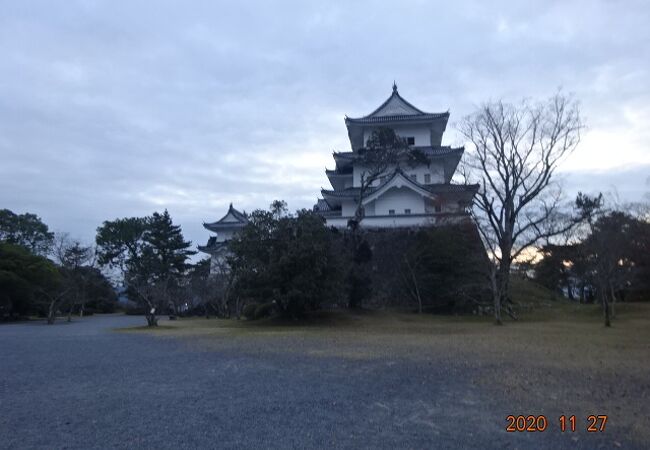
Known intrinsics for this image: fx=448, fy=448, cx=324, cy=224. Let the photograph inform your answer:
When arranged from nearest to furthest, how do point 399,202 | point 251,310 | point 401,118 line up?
point 251,310
point 399,202
point 401,118

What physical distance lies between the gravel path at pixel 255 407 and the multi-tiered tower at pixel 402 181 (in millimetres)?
16483

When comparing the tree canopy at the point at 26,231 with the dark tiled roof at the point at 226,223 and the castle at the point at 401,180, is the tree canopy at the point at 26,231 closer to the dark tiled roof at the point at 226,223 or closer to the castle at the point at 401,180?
the dark tiled roof at the point at 226,223

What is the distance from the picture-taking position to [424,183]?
28.2 meters

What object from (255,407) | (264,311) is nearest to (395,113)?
(264,311)

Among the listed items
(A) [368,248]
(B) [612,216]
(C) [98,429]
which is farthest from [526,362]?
(B) [612,216]

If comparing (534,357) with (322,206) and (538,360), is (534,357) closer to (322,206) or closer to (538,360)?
(538,360)

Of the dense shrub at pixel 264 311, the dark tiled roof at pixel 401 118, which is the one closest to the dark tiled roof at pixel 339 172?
the dark tiled roof at pixel 401 118

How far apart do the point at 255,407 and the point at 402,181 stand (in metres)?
22.1

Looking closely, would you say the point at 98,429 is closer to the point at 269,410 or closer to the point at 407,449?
the point at 269,410

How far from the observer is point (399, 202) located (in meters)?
26.7

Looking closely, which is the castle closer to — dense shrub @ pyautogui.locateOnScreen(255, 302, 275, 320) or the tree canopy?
dense shrub @ pyautogui.locateOnScreen(255, 302, 275, 320)

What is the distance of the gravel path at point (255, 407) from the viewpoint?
400cm

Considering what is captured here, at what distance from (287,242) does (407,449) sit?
46.9 feet

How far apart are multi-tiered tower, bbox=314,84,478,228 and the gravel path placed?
54.1 ft
